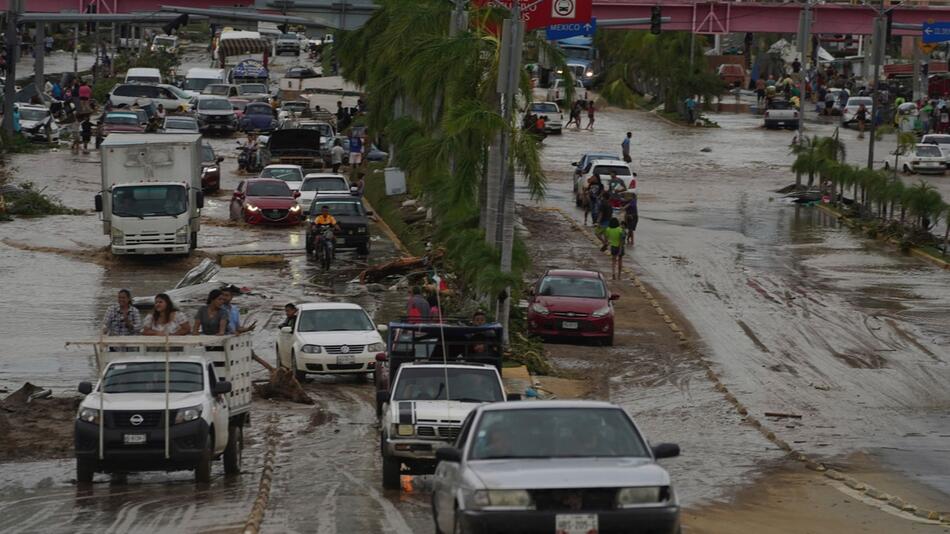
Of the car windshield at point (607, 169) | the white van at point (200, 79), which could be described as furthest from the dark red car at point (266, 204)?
the white van at point (200, 79)

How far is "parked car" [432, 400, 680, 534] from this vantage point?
12109mm

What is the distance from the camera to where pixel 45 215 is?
174ft

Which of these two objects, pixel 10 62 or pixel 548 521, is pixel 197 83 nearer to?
pixel 10 62

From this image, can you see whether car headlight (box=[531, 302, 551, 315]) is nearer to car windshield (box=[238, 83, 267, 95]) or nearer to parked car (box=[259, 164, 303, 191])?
parked car (box=[259, 164, 303, 191])

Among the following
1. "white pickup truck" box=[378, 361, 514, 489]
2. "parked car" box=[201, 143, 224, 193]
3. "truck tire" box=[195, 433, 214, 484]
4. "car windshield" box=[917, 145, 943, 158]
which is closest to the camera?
"truck tire" box=[195, 433, 214, 484]

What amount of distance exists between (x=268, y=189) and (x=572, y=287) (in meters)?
18.8

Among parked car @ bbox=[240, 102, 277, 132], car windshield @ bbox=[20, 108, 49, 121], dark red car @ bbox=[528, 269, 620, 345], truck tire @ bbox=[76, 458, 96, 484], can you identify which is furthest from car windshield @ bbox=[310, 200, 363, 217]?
parked car @ bbox=[240, 102, 277, 132]

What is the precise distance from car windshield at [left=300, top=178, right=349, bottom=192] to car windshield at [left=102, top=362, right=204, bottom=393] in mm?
34867

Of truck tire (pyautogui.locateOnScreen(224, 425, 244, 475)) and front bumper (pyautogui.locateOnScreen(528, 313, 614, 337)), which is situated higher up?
truck tire (pyautogui.locateOnScreen(224, 425, 244, 475))

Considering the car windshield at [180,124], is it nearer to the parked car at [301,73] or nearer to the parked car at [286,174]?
the parked car at [286,174]

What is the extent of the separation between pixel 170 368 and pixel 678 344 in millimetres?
16908

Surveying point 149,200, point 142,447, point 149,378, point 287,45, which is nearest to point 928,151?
point 149,200

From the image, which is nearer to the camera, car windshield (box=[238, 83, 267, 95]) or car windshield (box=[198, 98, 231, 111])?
car windshield (box=[198, 98, 231, 111])

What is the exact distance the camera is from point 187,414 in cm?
1830
